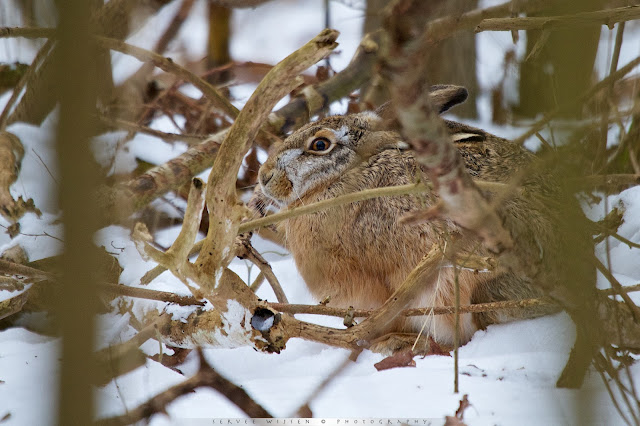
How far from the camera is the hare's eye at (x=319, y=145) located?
3938 millimetres

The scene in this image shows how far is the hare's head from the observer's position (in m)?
3.89

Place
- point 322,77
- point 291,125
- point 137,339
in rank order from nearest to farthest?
point 137,339
point 291,125
point 322,77

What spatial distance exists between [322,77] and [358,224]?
2.11 m

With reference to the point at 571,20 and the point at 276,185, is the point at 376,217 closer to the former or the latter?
the point at 276,185

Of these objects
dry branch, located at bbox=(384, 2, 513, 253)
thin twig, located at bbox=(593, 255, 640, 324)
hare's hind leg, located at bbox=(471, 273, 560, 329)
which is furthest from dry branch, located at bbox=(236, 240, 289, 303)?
thin twig, located at bbox=(593, 255, 640, 324)

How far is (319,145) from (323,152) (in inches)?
2.1

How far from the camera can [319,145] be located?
155 inches

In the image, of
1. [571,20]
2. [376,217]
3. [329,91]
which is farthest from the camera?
[329,91]

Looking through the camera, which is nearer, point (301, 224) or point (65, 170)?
point (65, 170)

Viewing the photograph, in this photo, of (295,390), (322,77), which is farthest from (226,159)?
(322,77)

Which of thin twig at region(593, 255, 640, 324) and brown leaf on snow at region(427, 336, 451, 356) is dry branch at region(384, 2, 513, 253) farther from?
brown leaf on snow at region(427, 336, 451, 356)

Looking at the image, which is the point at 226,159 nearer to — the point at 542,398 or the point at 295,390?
the point at 295,390

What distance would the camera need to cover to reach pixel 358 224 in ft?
12.0

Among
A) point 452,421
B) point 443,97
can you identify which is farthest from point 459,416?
point 443,97
